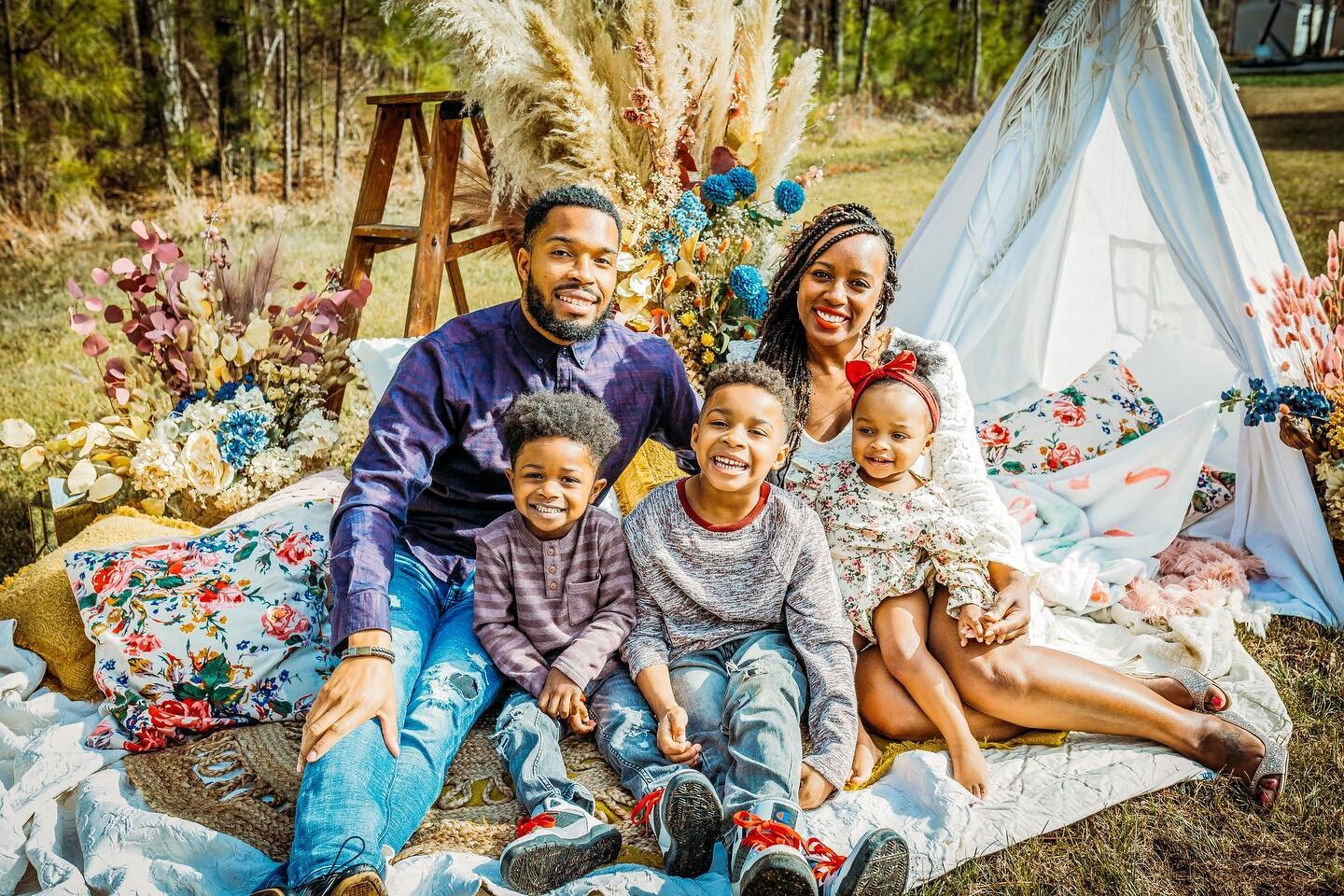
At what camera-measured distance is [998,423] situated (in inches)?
166

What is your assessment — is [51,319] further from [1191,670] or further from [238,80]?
[1191,670]

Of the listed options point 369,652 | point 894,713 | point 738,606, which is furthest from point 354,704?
point 894,713

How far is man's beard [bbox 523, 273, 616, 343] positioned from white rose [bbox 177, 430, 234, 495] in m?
1.43

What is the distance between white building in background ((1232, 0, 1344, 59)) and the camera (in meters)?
26.7

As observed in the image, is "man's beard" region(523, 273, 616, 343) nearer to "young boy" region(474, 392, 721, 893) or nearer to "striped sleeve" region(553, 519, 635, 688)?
"young boy" region(474, 392, 721, 893)

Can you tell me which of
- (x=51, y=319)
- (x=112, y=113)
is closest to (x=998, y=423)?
(x=51, y=319)

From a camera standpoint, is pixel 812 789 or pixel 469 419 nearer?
pixel 812 789

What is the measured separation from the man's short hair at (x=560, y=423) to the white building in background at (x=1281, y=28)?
30.4 meters

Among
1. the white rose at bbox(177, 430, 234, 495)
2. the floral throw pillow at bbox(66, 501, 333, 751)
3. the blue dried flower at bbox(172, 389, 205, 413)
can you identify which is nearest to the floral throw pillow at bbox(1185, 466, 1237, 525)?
the floral throw pillow at bbox(66, 501, 333, 751)

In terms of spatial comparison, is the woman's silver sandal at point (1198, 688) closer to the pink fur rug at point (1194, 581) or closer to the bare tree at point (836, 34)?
the pink fur rug at point (1194, 581)

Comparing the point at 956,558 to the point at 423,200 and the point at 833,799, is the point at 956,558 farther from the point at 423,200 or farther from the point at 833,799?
the point at 423,200

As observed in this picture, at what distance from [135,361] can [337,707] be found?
2225mm

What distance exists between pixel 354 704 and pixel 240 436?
5.60 feet

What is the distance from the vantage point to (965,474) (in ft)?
9.59
